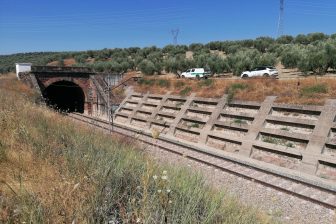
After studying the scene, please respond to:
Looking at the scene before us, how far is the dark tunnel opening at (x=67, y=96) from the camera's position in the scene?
157 ft

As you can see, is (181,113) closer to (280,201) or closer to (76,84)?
(280,201)

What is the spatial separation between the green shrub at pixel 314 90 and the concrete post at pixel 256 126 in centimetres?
186

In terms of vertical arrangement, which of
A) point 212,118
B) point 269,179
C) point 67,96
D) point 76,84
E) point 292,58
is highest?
point 292,58

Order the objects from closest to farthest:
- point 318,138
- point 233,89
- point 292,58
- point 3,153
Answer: point 3,153 < point 318,138 < point 233,89 < point 292,58

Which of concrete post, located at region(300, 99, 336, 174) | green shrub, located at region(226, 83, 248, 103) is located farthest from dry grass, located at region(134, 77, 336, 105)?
concrete post, located at region(300, 99, 336, 174)

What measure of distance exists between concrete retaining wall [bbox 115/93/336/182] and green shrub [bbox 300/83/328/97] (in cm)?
175

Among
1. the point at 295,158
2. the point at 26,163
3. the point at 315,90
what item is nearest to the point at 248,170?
the point at 295,158

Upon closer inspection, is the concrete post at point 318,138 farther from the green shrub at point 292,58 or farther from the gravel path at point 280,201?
the green shrub at point 292,58

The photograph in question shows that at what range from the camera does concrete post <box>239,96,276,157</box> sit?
2164 cm

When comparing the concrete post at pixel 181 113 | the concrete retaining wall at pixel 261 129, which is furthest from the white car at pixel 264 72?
the concrete retaining wall at pixel 261 129

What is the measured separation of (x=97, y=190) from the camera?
14.2 feet

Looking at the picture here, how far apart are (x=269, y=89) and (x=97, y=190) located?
878 inches

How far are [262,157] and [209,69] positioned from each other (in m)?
30.8

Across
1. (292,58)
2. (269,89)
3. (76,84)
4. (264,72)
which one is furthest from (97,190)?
(292,58)
